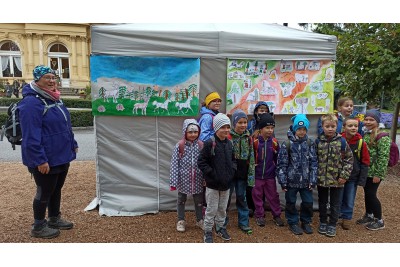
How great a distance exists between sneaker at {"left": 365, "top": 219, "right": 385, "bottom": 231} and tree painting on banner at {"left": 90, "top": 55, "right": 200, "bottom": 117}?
2885mm

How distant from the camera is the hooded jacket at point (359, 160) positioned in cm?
386

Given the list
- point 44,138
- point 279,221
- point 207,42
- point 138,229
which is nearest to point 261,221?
point 279,221

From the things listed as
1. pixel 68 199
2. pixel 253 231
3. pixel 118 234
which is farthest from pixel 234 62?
pixel 68 199

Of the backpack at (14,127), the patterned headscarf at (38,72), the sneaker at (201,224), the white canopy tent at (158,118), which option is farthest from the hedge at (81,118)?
the sneaker at (201,224)

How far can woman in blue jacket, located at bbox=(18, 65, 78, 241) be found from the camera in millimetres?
3262

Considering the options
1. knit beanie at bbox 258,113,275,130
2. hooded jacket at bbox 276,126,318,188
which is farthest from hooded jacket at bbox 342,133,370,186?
knit beanie at bbox 258,113,275,130

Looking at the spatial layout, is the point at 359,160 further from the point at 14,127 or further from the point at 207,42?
the point at 14,127

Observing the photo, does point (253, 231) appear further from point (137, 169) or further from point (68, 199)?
point (68, 199)

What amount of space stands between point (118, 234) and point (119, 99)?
6.05ft

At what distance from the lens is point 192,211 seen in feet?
15.0

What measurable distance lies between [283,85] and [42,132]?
3343 mm

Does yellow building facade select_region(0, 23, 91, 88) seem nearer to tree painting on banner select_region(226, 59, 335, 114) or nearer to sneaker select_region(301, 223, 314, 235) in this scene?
tree painting on banner select_region(226, 59, 335, 114)

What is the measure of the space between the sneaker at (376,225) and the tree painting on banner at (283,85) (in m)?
1.72

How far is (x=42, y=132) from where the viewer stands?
3.39 meters
